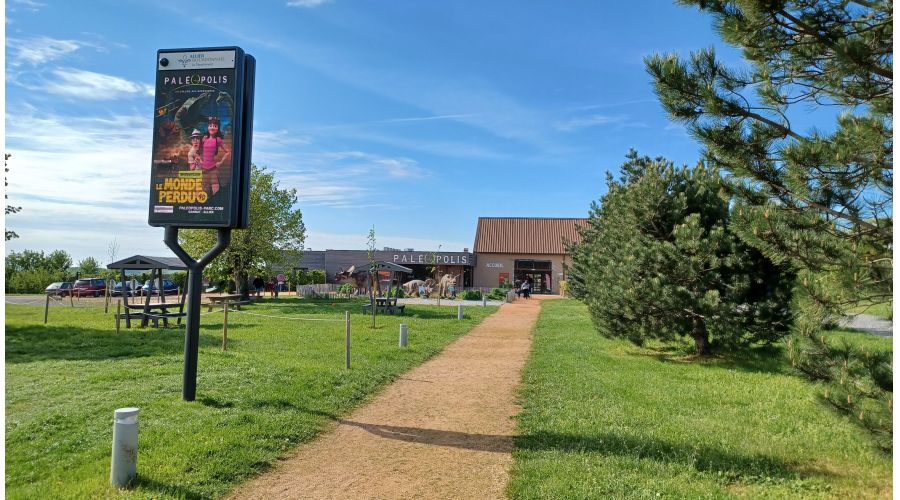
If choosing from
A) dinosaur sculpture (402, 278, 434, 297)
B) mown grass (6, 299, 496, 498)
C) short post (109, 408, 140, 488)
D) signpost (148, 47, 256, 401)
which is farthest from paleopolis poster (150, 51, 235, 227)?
dinosaur sculpture (402, 278, 434, 297)

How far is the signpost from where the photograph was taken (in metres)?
7.55

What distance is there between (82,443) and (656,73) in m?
6.45

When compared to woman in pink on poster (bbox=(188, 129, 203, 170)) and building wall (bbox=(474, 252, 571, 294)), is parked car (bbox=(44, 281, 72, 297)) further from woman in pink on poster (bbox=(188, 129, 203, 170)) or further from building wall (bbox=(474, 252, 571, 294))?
woman in pink on poster (bbox=(188, 129, 203, 170))

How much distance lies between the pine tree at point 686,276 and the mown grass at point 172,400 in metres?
4.57

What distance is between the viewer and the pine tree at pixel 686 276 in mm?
10852

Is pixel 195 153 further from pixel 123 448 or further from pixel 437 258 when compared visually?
pixel 437 258

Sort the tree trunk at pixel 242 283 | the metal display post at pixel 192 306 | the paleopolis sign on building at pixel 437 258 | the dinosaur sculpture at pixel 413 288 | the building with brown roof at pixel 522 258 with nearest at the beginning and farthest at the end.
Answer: the metal display post at pixel 192 306, the tree trunk at pixel 242 283, the dinosaur sculpture at pixel 413 288, the paleopolis sign on building at pixel 437 258, the building with brown roof at pixel 522 258

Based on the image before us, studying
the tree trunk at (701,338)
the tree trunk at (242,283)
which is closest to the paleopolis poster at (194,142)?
the tree trunk at (701,338)

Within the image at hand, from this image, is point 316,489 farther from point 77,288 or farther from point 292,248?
point 77,288

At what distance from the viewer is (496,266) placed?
53719 mm

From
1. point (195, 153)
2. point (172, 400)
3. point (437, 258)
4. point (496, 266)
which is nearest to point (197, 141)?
point (195, 153)

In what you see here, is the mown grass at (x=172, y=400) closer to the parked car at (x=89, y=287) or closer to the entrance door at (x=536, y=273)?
the parked car at (x=89, y=287)

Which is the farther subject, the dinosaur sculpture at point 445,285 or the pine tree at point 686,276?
the dinosaur sculpture at point 445,285

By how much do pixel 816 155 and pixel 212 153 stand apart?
6.67 meters
